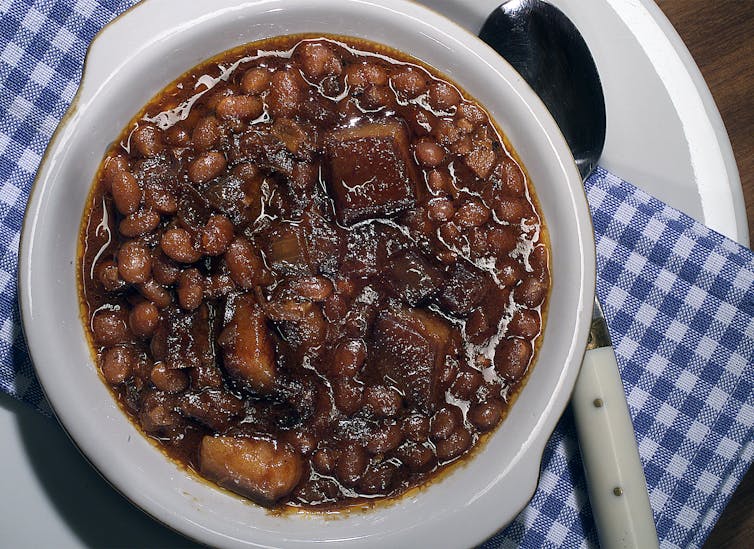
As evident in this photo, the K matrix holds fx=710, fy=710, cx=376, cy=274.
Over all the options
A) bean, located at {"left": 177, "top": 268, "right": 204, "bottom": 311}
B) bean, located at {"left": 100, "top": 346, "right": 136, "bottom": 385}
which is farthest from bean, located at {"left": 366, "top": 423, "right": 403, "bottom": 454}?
bean, located at {"left": 100, "top": 346, "right": 136, "bottom": 385}

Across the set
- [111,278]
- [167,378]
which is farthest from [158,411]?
[111,278]

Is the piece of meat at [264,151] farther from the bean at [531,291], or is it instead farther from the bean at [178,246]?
the bean at [531,291]

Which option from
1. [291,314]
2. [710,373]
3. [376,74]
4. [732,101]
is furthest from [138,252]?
[732,101]

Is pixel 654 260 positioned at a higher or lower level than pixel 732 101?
lower

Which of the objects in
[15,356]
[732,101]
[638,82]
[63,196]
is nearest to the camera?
[63,196]

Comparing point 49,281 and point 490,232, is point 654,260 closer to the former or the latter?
point 490,232
